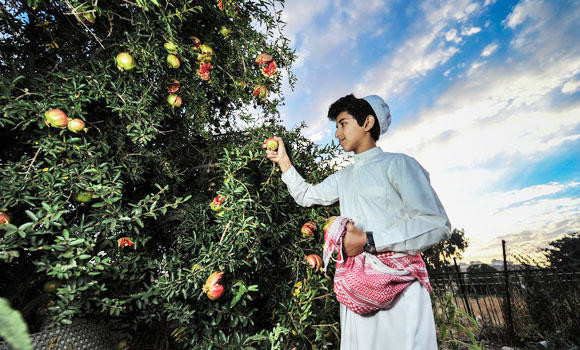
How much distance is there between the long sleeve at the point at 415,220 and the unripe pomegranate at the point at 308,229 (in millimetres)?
490

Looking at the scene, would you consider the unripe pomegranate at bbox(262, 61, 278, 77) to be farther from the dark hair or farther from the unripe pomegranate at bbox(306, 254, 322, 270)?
the unripe pomegranate at bbox(306, 254, 322, 270)

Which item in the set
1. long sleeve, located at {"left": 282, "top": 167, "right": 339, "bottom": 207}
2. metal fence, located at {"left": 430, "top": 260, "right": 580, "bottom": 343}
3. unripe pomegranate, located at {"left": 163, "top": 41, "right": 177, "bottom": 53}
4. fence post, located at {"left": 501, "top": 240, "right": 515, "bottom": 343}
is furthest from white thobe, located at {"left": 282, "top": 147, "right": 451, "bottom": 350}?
fence post, located at {"left": 501, "top": 240, "right": 515, "bottom": 343}

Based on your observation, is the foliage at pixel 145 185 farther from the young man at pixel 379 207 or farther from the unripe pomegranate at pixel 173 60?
the young man at pixel 379 207

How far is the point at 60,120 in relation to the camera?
1.24 meters

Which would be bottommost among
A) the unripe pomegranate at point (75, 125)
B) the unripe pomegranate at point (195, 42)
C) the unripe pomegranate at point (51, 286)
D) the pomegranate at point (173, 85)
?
the unripe pomegranate at point (51, 286)

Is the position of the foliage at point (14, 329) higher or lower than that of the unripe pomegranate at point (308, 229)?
lower

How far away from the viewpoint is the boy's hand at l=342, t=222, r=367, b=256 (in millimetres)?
1271

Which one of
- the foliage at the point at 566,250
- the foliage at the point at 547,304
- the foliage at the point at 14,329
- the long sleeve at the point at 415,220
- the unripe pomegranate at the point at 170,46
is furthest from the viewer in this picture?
the foliage at the point at 566,250

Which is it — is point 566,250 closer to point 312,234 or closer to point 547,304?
point 547,304

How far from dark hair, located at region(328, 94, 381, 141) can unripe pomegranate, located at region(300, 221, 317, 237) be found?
2.27 ft

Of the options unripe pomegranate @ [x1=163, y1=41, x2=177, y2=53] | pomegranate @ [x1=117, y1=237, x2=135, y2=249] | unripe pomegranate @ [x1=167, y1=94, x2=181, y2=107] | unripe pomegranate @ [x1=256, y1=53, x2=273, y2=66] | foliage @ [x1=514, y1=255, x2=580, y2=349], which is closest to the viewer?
pomegranate @ [x1=117, y1=237, x2=135, y2=249]

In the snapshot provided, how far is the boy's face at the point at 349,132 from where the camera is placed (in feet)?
5.55

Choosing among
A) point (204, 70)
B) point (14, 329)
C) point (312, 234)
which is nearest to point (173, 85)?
point (204, 70)

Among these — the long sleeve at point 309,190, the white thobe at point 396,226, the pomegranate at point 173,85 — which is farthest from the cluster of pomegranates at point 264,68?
the white thobe at point 396,226
